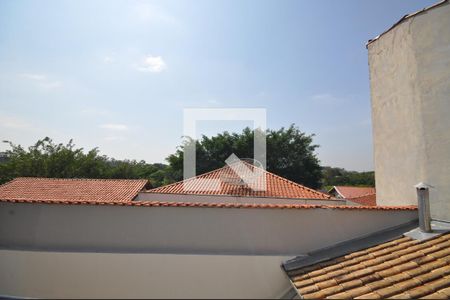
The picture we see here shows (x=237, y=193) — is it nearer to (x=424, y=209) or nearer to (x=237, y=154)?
(x=424, y=209)

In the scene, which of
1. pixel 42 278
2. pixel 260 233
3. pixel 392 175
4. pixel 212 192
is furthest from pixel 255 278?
pixel 212 192

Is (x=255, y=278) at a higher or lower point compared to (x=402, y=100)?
lower

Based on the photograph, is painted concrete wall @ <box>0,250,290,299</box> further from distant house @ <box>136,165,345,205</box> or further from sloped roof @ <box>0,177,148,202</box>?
sloped roof @ <box>0,177,148,202</box>

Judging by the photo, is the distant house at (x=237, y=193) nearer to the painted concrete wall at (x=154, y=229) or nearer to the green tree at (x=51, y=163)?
the painted concrete wall at (x=154, y=229)

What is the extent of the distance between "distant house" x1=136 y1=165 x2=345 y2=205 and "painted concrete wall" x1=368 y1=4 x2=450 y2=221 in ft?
14.7

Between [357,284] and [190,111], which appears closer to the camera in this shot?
[357,284]

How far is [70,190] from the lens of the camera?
14680 mm

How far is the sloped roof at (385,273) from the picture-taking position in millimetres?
3424

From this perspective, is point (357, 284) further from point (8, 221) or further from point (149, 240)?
point (8, 221)

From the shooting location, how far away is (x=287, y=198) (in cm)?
1081

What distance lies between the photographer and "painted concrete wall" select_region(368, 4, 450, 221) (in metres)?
5.02

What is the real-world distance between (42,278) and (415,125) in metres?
7.27

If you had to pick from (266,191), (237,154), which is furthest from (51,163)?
(266,191)

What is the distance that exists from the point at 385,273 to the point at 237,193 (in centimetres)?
784
